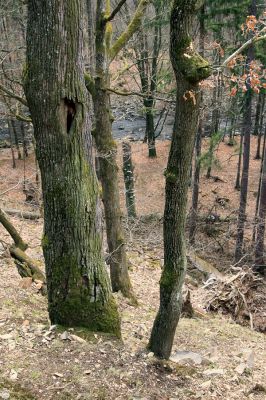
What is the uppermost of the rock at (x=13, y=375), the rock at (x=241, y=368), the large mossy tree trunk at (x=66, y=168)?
the large mossy tree trunk at (x=66, y=168)

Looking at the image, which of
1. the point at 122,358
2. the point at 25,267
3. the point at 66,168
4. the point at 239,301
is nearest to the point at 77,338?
the point at 122,358

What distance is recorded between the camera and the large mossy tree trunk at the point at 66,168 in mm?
3809

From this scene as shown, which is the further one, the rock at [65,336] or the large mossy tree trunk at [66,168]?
the rock at [65,336]

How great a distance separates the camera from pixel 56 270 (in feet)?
15.0

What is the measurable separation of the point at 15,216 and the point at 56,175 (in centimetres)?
1149

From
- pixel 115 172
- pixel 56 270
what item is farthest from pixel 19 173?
pixel 56 270

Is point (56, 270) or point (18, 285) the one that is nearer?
point (56, 270)

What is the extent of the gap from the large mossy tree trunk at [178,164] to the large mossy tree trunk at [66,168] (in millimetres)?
635

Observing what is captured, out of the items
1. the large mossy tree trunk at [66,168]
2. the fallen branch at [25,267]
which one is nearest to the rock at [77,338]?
the large mossy tree trunk at [66,168]

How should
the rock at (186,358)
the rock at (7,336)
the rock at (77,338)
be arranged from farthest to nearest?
the rock at (186,358) < the rock at (7,336) < the rock at (77,338)

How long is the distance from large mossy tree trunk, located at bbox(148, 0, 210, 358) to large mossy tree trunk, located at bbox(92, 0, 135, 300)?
3.41 metres

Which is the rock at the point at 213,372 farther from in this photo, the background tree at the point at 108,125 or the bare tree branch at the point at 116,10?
the bare tree branch at the point at 116,10

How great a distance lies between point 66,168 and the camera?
419 cm

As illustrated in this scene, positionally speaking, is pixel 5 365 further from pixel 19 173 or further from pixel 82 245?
pixel 19 173
